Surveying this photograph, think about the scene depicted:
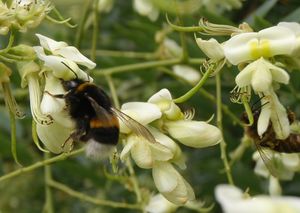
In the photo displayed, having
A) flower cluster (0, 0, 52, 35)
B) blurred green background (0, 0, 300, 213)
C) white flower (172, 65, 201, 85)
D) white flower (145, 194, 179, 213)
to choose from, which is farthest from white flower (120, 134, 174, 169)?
white flower (172, 65, 201, 85)

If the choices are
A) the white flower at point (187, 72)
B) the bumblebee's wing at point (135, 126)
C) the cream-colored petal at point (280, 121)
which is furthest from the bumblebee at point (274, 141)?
the white flower at point (187, 72)

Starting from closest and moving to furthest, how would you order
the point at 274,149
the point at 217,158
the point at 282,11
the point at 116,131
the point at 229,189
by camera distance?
1. the point at 229,189
2. the point at 116,131
3. the point at 274,149
4. the point at 282,11
5. the point at 217,158

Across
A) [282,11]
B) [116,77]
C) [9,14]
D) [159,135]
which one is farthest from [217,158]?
[9,14]

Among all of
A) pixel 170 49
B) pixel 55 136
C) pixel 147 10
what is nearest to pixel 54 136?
pixel 55 136

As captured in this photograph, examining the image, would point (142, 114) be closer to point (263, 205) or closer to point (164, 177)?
point (164, 177)

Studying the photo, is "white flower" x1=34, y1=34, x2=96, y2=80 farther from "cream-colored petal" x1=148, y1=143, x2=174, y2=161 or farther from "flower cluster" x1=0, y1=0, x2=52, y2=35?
"cream-colored petal" x1=148, y1=143, x2=174, y2=161

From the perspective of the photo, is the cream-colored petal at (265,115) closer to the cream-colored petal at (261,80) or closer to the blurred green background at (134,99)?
the cream-colored petal at (261,80)

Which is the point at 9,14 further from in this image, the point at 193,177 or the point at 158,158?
the point at 193,177
